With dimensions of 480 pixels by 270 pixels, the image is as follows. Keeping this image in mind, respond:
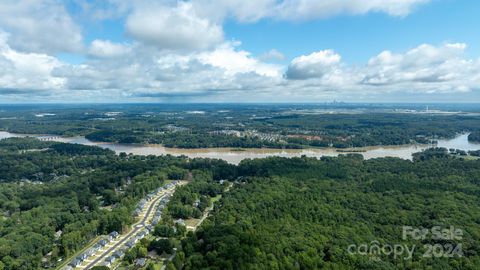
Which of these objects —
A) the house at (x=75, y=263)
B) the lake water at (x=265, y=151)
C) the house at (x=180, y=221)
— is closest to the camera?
the house at (x=75, y=263)

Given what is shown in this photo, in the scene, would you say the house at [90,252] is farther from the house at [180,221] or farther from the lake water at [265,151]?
the lake water at [265,151]

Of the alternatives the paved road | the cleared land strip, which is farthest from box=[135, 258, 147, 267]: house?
the paved road

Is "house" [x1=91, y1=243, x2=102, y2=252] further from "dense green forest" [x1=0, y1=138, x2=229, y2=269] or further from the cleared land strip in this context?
"dense green forest" [x1=0, y1=138, x2=229, y2=269]

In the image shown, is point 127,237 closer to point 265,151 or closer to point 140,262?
point 140,262

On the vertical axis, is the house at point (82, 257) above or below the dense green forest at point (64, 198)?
below

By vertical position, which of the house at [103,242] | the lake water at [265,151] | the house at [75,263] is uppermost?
the lake water at [265,151]

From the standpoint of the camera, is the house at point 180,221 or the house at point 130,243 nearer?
the house at point 130,243

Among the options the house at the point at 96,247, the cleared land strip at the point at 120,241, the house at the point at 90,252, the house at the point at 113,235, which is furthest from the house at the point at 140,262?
the house at the point at 113,235
